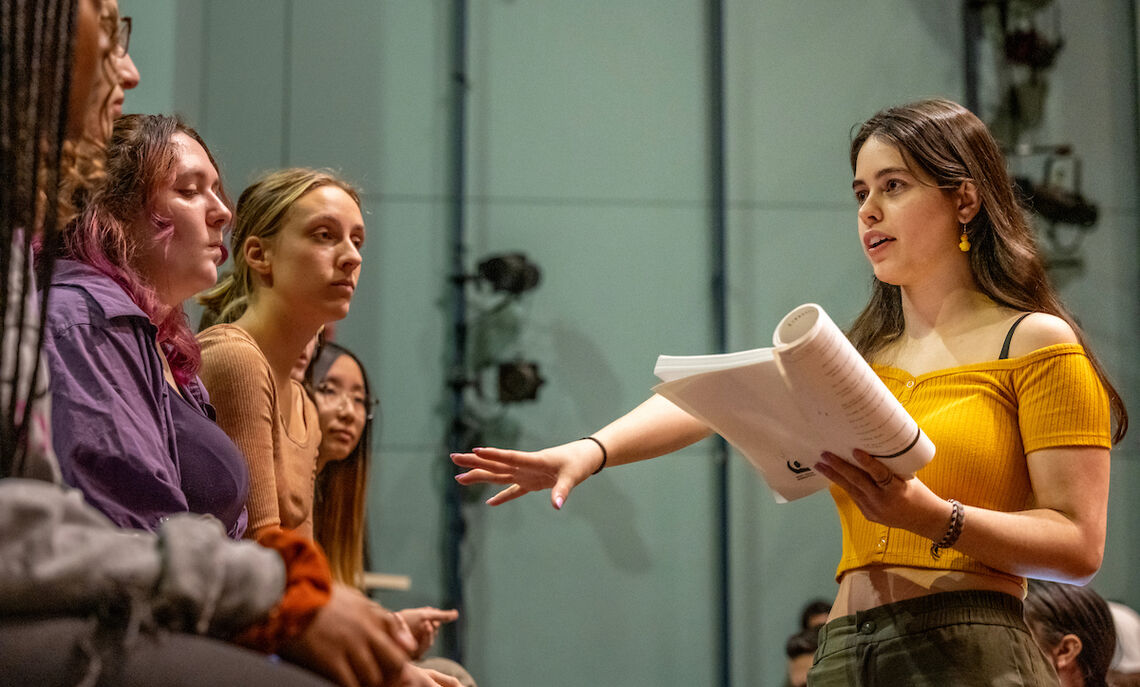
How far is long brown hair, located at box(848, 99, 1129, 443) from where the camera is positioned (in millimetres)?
1621

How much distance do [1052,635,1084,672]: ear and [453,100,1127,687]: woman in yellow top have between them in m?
0.94

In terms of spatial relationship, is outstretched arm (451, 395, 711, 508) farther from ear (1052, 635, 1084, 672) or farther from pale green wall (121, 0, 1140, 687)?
pale green wall (121, 0, 1140, 687)

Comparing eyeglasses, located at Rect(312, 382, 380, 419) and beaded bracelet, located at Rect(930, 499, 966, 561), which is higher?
eyeglasses, located at Rect(312, 382, 380, 419)

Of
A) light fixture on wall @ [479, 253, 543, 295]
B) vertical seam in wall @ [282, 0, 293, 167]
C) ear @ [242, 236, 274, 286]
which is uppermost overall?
vertical seam in wall @ [282, 0, 293, 167]

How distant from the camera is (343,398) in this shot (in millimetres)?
3113

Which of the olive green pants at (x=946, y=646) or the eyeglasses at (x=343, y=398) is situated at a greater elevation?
the eyeglasses at (x=343, y=398)

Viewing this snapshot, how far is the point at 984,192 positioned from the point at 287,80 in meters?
3.65

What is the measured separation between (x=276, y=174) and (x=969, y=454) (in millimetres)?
1542

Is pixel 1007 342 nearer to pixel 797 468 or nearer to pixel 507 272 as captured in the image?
pixel 797 468

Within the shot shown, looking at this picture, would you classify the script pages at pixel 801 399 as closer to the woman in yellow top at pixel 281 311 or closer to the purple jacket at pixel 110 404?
the purple jacket at pixel 110 404

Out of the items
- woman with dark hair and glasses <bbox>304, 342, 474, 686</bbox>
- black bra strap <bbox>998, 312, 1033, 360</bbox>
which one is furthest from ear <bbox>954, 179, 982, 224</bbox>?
woman with dark hair and glasses <bbox>304, 342, 474, 686</bbox>

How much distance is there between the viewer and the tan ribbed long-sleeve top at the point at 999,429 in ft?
4.83

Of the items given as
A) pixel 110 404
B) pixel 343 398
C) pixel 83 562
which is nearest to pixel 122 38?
pixel 110 404

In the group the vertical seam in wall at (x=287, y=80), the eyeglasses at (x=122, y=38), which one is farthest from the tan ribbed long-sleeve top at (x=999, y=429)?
the vertical seam in wall at (x=287, y=80)
